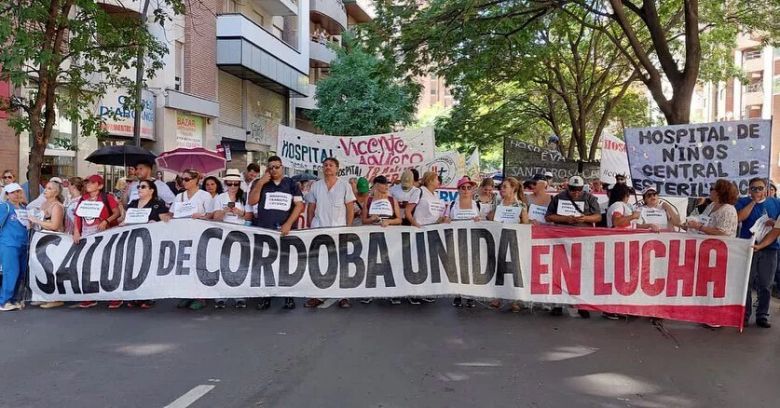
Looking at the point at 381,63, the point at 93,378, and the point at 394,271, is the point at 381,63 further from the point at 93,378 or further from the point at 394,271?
the point at 93,378

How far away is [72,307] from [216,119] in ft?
58.8

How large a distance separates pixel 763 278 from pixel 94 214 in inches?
325

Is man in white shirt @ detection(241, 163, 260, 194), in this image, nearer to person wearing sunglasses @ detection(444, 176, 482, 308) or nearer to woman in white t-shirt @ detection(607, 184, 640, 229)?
person wearing sunglasses @ detection(444, 176, 482, 308)

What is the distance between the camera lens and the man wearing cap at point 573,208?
8609 mm

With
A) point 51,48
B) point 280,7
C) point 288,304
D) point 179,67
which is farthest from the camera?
point 280,7

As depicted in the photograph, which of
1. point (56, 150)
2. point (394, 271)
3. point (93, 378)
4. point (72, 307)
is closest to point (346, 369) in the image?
point (93, 378)

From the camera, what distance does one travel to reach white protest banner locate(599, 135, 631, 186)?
14414mm

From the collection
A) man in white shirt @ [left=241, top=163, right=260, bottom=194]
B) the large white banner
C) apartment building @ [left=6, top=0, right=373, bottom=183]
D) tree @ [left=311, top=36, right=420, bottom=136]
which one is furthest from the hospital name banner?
tree @ [left=311, top=36, right=420, bottom=136]

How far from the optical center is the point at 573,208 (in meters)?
8.69

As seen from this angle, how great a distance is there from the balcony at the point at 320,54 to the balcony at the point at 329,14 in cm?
164

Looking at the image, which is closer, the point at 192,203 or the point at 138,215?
the point at 138,215

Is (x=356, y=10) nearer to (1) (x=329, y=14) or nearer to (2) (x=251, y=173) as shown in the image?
(1) (x=329, y=14)

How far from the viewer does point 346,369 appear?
5750 mm

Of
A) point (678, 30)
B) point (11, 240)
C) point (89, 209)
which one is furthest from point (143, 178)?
point (678, 30)
